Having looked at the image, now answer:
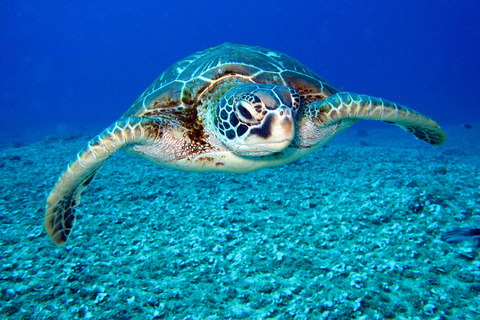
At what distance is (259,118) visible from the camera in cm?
192

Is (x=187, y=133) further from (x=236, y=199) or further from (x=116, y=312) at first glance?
(x=116, y=312)

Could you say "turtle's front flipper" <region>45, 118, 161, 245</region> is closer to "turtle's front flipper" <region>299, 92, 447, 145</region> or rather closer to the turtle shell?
the turtle shell

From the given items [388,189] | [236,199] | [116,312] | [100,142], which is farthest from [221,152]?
[388,189]

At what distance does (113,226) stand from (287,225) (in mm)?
2123

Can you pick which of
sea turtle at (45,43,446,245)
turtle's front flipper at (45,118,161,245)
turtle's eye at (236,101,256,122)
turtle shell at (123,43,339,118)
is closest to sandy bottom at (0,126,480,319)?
turtle's front flipper at (45,118,161,245)

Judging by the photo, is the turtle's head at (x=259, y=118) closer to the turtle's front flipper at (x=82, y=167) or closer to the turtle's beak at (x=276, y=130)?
the turtle's beak at (x=276, y=130)

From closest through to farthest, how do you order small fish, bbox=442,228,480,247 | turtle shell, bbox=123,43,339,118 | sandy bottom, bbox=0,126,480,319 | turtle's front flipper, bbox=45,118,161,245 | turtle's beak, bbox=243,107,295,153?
sandy bottom, bbox=0,126,480,319 < turtle's beak, bbox=243,107,295,153 < small fish, bbox=442,228,480,247 < turtle's front flipper, bbox=45,118,161,245 < turtle shell, bbox=123,43,339,118

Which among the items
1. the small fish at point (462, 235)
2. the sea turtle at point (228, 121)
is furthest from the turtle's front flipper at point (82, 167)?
the small fish at point (462, 235)

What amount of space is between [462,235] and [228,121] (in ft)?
8.43

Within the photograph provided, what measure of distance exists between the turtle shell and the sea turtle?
13 millimetres

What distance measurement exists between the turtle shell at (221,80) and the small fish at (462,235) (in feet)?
6.89

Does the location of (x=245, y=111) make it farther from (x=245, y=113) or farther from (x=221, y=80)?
(x=221, y=80)

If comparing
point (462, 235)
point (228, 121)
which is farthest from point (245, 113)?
point (462, 235)

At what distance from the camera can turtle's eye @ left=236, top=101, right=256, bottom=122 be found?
191 centimetres
